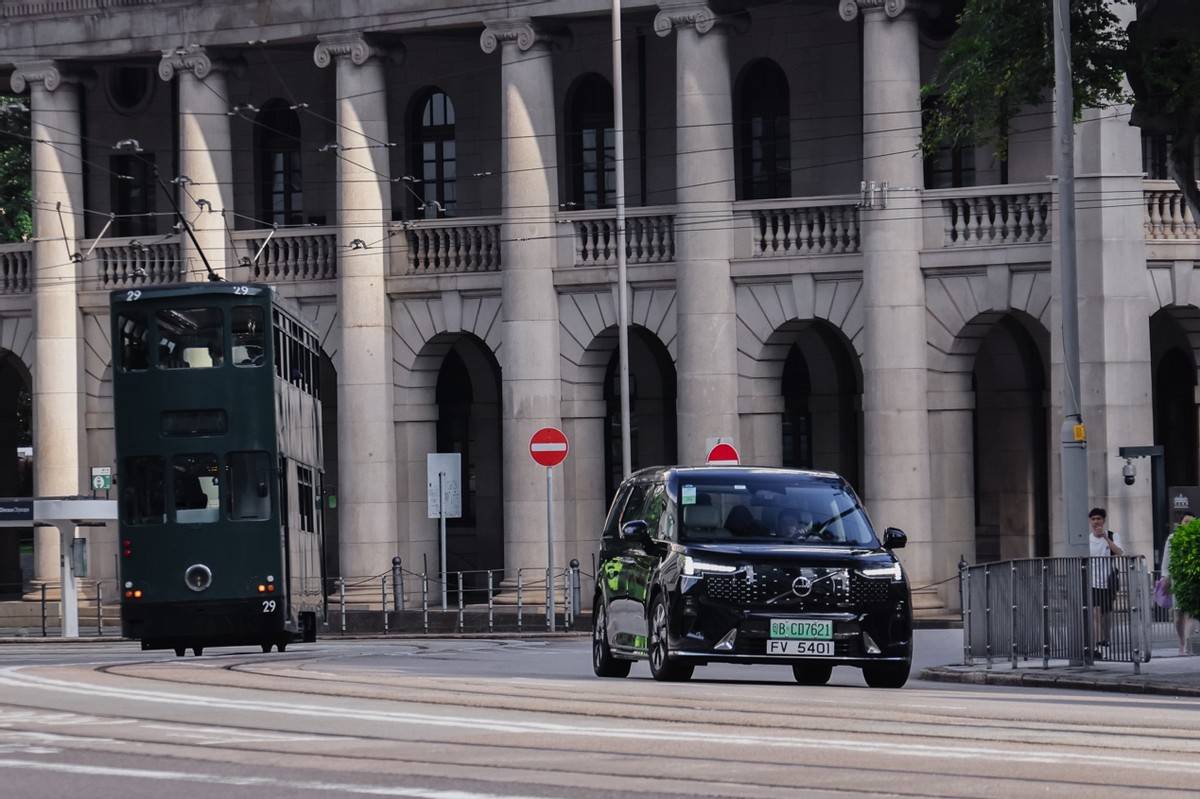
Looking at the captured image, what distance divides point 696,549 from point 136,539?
10621 mm

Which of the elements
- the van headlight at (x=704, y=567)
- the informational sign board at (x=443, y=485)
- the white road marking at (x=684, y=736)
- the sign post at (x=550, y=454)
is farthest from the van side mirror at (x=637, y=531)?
the informational sign board at (x=443, y=485)

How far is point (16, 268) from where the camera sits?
5325 cm

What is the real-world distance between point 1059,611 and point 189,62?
1100 inches

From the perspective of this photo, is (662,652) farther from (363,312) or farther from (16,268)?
(16,268)

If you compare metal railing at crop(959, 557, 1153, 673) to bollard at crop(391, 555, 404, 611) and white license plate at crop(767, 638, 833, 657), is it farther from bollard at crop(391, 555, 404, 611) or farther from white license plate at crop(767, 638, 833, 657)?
bollard at crop(391, 555, 404, 611)

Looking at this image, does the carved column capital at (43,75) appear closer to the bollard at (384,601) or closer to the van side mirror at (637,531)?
the bollard at (384,601)

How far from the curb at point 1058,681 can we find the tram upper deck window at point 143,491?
357 inches

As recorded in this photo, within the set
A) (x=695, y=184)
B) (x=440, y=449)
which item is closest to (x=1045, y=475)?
(x=695, y=184)

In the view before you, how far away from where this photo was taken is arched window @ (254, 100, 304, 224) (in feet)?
176

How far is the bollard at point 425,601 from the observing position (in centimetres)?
4669

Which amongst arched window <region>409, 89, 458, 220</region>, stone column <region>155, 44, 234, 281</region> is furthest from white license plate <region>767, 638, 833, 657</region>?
arched window <region>409, 89, 458, 220</region>

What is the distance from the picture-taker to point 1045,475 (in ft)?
162

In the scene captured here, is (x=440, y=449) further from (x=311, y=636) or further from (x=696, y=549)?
(x=696, y=549)

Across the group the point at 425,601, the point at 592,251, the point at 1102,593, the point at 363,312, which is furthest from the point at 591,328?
the point at 1102,593
